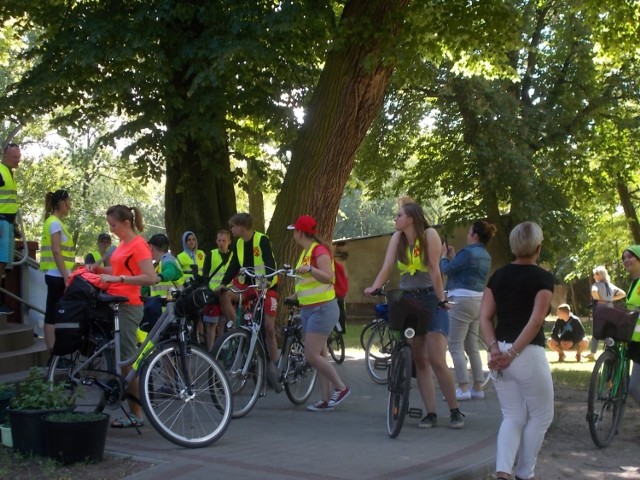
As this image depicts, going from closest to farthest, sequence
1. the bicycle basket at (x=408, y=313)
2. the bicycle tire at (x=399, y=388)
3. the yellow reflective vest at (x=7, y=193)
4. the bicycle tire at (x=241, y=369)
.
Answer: the bicycle tire at (x=399, y=388) → the bicycle basket at (x=408, y=313) → the bicycle tire at (x=241, y=369) → the yellow reflective vest at (x=7, y=193)

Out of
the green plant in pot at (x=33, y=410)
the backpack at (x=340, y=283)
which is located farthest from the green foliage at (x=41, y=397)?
the backpack at (x=340, y=283)

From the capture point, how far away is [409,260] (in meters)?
8.51

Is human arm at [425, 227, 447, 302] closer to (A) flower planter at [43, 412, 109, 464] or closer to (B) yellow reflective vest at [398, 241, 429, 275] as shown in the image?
(B) yellow reflective vest at [398, 241, 429, 275]

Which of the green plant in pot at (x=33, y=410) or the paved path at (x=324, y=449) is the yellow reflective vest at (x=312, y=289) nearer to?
the paved path at (x=324, y=449)

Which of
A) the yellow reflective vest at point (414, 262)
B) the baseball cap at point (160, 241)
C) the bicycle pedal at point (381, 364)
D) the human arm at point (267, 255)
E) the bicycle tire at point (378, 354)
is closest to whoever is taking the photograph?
the yellow reflective vest at point (414, 262)

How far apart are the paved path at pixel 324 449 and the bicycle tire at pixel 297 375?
0.18 m

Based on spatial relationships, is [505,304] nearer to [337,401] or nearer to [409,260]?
[409,260]

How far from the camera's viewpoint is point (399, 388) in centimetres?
798

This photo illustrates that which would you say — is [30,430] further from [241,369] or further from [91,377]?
[241,369]

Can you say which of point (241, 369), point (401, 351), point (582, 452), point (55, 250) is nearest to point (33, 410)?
point (241, 369)

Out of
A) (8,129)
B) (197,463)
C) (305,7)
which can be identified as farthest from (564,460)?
(8,129)

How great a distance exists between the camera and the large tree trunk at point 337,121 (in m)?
12.5

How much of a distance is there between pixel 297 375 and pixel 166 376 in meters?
2.67

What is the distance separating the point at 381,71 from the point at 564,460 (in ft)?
21.6
